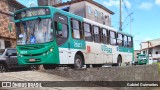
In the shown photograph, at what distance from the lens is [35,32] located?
13719 millimetres

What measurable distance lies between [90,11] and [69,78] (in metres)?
37.9

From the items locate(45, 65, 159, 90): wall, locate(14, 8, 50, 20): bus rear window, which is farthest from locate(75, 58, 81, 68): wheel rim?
locate(14, 8, 50, 20): bus rear window

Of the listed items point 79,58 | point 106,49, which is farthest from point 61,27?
point 106,49

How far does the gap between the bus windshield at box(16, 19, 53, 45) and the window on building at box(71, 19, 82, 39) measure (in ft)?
6.83

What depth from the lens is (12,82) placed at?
8422 mm

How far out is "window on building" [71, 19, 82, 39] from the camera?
1542cm

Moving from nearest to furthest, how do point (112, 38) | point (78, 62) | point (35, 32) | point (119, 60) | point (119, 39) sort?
point (35, 32) → point (78, 62) → point (112, 38) → point (119, 39) → point (119, 60)

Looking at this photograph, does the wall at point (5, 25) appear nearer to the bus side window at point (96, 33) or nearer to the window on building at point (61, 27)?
the bus side window at point (96, 33)

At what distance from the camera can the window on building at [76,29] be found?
50.6 ft

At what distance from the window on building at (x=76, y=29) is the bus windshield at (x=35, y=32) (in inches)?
81.9

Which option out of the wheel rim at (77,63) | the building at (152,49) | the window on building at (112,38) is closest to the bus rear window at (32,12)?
the wheel rim at (77,63)

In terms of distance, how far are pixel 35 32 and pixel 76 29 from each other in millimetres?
2822

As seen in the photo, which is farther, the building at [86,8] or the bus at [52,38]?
the building at [86,8]

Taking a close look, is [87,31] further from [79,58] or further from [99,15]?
[99,15]
